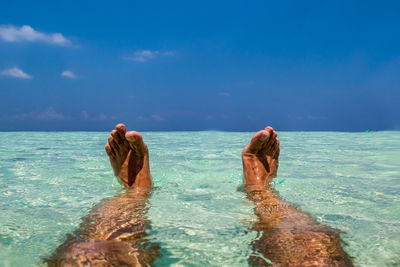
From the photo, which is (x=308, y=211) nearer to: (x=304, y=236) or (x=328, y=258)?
(x=304, y=236)

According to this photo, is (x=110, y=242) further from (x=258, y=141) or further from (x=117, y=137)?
(x=258, y=141)

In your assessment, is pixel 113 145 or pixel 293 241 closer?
pixel 293 241

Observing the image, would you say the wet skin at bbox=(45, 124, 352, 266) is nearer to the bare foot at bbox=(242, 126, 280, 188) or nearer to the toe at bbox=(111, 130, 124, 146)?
the bare foot at bbox=(242, 126, 280, 188)

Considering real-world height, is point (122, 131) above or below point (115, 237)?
above

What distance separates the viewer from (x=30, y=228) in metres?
1.67

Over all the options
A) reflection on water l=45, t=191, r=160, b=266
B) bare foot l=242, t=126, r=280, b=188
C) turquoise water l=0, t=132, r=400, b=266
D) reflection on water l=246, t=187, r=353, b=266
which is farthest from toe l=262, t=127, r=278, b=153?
reflection on water l=45, t=191, r=160, b=266

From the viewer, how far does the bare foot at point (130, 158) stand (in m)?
2.67

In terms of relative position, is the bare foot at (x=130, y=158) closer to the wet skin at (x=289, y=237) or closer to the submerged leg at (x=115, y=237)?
the submerged leg at (x=115, y=237)

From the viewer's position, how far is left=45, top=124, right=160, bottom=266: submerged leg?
124cm

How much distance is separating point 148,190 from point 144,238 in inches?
43.7

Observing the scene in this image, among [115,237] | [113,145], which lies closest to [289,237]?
[115,237]

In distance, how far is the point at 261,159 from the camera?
3.00 metres

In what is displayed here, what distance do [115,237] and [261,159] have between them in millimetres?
1865

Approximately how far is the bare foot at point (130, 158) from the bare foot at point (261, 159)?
0.94 meters
